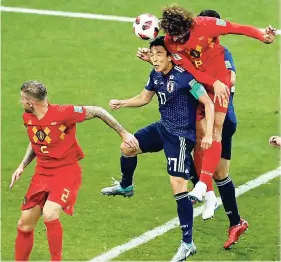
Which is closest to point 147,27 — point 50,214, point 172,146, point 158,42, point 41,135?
point 158,42

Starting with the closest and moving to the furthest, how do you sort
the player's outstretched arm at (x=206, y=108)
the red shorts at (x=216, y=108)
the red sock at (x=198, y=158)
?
the player's outstretched arm at (x=206, y=108) < the red shorts at (x=216, y=108) < the red sock at (x=198, y=158)

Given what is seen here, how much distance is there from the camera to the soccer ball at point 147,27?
1272 cm

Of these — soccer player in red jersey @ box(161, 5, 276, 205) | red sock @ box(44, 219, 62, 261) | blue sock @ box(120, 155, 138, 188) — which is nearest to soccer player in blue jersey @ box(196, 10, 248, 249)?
soccer player in red jersey @ box(161, 5, 276, 205)

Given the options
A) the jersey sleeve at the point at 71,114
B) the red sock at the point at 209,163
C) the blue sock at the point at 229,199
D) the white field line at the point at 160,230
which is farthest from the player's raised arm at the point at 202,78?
the white field line at the point at 160,230

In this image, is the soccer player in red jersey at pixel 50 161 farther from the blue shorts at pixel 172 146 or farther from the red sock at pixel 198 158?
the red sock at pixel 198 158

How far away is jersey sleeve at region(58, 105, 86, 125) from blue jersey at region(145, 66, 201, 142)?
3.31 feet

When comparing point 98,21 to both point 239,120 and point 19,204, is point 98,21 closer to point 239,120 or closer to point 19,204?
point 239,120

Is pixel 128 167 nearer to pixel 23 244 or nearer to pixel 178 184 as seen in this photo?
pixel 178 184

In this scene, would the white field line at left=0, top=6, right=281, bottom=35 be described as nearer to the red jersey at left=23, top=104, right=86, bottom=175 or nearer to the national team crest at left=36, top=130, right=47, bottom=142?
the red jersey at left=23, top=104, right=86, bottom=175

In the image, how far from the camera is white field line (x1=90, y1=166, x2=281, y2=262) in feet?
42.2

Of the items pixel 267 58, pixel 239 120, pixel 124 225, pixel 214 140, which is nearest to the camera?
pixel 214 140

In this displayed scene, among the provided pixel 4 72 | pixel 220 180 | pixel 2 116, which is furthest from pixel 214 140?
pixel 4 72

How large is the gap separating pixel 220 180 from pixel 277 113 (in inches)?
166

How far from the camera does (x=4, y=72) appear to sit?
18984mm
